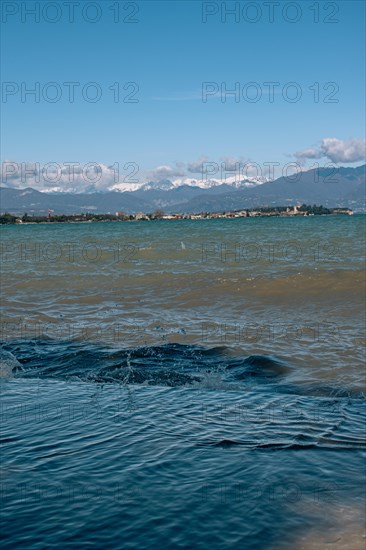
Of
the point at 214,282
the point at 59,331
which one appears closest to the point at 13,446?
the point at 59,331

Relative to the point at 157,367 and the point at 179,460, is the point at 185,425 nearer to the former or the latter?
the point at 179,460

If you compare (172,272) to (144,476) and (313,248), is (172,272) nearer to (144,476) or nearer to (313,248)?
(313,248)

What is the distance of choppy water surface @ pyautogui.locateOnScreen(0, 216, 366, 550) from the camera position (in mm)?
5305

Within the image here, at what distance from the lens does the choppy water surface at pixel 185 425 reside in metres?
5.30

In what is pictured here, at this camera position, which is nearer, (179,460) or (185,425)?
(179,460)

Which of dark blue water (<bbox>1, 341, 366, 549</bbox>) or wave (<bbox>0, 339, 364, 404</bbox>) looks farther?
wave (<bbox>0, 339, 364, 404</bbox>)

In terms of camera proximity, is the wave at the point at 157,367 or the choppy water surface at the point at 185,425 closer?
the choppy water surface at the point at 185,425

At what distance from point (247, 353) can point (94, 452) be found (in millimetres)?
5836

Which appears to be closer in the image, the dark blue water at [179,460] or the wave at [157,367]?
the dark blue water at [179,460]

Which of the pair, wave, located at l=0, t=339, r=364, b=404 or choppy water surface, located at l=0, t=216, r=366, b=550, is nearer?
choppy water surface, located at l=0, t=216, r=366, b=550

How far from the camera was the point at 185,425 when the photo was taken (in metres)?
7.69

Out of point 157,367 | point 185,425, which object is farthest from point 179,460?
point 157,367

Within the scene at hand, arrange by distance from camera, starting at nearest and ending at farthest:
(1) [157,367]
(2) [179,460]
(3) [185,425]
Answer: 1. (2) [179,460]
2. (3) [185,425]
3. (1) [157,367]

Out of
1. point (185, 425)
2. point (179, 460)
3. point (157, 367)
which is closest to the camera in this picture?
point (179, 460)
